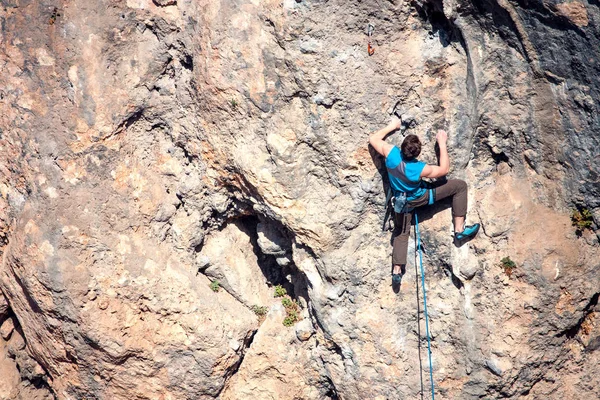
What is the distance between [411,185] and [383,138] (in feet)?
2.48

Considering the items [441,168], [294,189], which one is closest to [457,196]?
[441,168]

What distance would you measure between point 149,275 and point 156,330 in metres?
0.81

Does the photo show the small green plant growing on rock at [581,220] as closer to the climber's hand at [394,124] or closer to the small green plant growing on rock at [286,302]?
the climber's hand at [394,124]

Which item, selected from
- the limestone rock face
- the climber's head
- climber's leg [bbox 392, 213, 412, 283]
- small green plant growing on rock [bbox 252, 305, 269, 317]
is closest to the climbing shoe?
the limestone rock face

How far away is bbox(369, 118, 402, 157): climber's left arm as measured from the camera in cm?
764

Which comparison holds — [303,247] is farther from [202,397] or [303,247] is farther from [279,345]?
[202,397]

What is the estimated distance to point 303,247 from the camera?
845 centimetres

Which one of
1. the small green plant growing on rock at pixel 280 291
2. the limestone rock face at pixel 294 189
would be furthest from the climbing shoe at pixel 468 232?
the small green plant growing on rock at pixel 280 291

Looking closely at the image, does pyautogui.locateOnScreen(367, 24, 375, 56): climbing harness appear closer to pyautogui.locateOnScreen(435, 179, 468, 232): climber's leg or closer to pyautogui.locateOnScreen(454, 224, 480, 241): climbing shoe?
pyautogui.locateOnScreen(435, 179, 468, 232): climber's leg

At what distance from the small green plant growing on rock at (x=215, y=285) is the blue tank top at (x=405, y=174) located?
3.14 meters

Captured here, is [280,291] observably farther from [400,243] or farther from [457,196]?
[457,196]

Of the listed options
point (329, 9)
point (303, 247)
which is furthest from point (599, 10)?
point (303, 247)

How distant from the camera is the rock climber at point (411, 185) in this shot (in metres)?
7.43

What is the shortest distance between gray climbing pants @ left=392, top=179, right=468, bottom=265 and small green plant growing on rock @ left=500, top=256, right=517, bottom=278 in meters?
0.85
